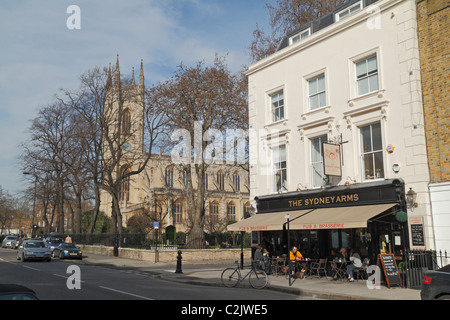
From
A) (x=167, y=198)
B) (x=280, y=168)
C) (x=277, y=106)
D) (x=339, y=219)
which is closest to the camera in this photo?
(x=339, y=219)

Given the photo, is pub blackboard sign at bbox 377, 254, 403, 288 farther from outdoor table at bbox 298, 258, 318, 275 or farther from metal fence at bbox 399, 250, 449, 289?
outdoor table at bbox 298, 258, 318, 275

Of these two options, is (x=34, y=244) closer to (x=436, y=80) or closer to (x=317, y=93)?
(x=317, y=93)

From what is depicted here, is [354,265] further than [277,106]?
No

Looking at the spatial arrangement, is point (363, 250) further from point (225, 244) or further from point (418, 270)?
point (225, 244)

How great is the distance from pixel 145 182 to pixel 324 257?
5458cm

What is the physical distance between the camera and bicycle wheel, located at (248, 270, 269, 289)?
617 inches

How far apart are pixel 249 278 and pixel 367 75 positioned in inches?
384

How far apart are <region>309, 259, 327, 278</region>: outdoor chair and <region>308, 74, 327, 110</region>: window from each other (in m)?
7.17

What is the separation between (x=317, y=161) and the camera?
1962 centimetres

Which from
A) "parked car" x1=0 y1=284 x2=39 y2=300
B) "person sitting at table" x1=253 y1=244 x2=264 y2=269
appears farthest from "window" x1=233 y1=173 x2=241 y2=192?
"parked car" x1=0 y1=284 x2=39 y2=300

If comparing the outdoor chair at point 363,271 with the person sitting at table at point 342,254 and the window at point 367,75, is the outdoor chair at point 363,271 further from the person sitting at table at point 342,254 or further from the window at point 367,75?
the window at point 367,75

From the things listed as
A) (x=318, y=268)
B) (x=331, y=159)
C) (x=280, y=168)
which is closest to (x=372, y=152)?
(x=331, y=159)

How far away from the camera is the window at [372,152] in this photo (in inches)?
663

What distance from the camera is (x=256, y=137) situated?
901 inches
